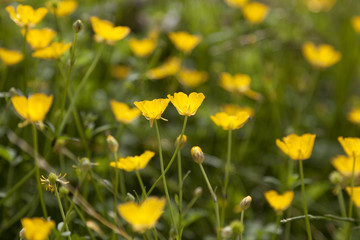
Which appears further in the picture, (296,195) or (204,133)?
(204,133)

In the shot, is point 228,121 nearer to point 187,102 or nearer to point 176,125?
point 187,102

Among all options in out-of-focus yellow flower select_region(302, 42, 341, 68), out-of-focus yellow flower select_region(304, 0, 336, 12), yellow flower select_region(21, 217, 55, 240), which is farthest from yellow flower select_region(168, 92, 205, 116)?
out-of-focus yellow flower select_region(304, 0, 336, 12)

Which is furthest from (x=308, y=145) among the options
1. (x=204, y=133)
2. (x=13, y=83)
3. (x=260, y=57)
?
(x=260, y=57)

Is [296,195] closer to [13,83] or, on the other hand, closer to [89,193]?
[89,193]

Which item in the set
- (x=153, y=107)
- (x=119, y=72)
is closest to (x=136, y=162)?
(x=153, y=107)

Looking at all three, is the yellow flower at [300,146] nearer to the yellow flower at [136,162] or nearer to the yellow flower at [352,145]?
the yellow flower at [352,145]

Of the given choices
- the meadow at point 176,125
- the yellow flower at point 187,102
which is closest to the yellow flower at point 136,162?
the meadow at point 176,125

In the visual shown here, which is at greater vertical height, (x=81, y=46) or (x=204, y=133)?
(x=81, y=46)
